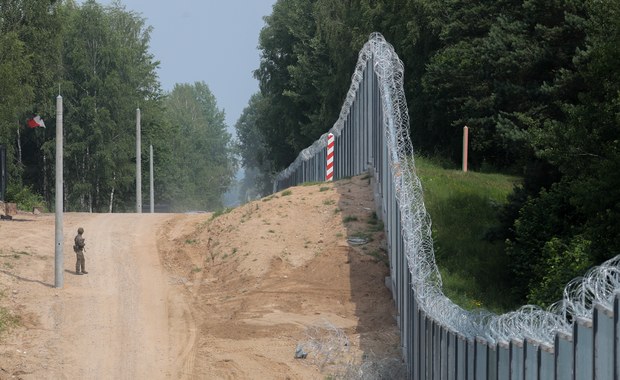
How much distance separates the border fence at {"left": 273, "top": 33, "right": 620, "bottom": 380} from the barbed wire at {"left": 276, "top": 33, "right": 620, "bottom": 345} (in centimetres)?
2

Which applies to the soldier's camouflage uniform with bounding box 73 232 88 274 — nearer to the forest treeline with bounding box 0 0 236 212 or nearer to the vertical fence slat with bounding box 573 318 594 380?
the vertical fence slat with bounding box 573 318 594 380

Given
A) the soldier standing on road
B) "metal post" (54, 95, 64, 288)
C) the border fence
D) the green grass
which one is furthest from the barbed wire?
the soldier standing on road

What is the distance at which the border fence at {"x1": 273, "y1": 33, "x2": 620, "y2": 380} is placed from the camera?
1012cm

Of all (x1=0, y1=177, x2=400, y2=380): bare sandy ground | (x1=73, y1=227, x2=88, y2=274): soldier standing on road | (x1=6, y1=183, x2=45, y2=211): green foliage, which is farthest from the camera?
(x1=6, y1=183, x2=45, y2=211): green foliage

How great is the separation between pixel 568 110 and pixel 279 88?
56283 mm

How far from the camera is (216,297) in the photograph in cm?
2847

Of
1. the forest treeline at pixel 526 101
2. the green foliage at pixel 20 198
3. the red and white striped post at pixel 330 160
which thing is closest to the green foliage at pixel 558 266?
the forest treeline at pixel 526 101

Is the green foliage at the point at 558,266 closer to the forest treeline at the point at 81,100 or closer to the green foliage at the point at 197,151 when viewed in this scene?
the forest treeline at the point at 81,100

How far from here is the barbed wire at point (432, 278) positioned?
33.7 ft

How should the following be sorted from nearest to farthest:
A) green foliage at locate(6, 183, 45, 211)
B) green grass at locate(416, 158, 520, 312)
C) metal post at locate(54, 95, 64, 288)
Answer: green grass at locate(416, 158, 520, 312) < metal post at locate(54, 95, 64, 288) < green foliage at locate(6, 183, 45, 211)

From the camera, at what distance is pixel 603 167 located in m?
23.3

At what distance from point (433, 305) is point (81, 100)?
64.9 m

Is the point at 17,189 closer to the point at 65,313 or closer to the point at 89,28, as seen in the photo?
the point at 89,28

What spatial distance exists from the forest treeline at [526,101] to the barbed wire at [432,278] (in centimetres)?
229
